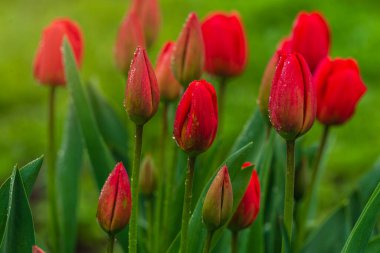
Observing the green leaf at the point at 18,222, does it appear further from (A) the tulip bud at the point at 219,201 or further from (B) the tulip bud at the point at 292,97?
(B) the tulip bud at the point at 292,97

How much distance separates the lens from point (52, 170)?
7.14 feet

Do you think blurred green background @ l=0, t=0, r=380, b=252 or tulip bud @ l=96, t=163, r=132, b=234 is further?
blurred green background @ l=0, t=0, r=380, b=252

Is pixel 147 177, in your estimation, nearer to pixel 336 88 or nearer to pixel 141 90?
pixel 336 88

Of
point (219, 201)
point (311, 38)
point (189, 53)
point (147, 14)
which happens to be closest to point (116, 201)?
point (219, 201)

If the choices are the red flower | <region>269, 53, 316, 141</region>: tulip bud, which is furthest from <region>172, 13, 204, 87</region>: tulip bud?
<region>269, 53, 316, 141</region>: tulip bud

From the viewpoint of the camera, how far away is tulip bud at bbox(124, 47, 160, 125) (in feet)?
4.70

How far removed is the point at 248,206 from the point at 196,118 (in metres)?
0.26

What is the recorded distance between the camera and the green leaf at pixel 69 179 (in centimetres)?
218

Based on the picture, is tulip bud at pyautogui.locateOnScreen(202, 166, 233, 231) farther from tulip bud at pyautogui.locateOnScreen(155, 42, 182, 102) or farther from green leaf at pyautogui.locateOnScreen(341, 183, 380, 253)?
tulip bud at pyautogui.locateOnScreen(155, 42, 182, 102)

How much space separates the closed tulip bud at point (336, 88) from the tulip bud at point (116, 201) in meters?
0.55

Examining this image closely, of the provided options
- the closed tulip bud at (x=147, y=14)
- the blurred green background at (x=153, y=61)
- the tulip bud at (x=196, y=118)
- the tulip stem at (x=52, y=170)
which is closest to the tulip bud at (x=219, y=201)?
the tulip bud at (x=196, y=118)

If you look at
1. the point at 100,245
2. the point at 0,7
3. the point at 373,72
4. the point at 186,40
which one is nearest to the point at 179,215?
the point at 186,40

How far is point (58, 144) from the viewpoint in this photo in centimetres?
419

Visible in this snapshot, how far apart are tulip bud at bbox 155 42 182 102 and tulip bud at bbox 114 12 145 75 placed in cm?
17
